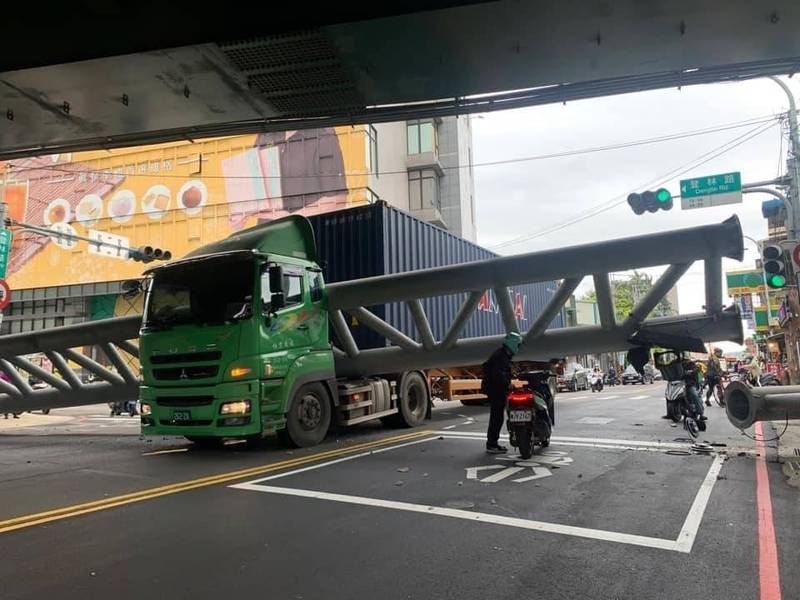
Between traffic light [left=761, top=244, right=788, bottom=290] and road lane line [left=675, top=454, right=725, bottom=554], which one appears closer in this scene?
road lane line [left=675, top=454, right=725, bottom=554]

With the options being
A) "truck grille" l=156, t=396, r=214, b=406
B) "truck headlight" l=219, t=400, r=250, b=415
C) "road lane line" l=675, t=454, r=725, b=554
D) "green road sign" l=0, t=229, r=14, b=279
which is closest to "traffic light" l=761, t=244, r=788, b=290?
"road lane line" l=675, t=454, r=725, b=554

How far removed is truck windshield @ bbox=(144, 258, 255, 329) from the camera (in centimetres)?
834

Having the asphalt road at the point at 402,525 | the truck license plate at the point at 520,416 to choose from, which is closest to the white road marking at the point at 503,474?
the asphalt road at the point at 402,525

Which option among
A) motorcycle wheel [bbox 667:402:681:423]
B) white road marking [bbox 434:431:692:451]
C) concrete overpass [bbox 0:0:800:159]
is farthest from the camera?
motorcycle wheel [bbox 667:402:681:423]

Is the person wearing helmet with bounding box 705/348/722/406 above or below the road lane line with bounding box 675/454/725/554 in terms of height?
above

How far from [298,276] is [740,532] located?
22.6ft

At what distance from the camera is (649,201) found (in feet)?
46.1

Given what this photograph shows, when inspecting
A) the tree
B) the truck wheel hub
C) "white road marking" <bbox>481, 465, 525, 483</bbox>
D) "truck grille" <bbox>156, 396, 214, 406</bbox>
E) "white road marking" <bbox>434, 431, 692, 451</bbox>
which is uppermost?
the tree

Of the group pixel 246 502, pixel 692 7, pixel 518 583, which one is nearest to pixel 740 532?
pixel 518 583

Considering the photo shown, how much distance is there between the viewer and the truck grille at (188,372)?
26.6 feet

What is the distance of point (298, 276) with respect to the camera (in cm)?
938

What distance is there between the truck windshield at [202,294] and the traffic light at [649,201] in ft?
32.5

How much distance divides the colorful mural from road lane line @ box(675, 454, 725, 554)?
26176 mm

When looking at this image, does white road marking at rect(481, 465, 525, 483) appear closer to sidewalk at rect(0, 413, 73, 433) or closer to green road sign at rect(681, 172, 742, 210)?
green road sign at rect(681, 172, 742, 210)
